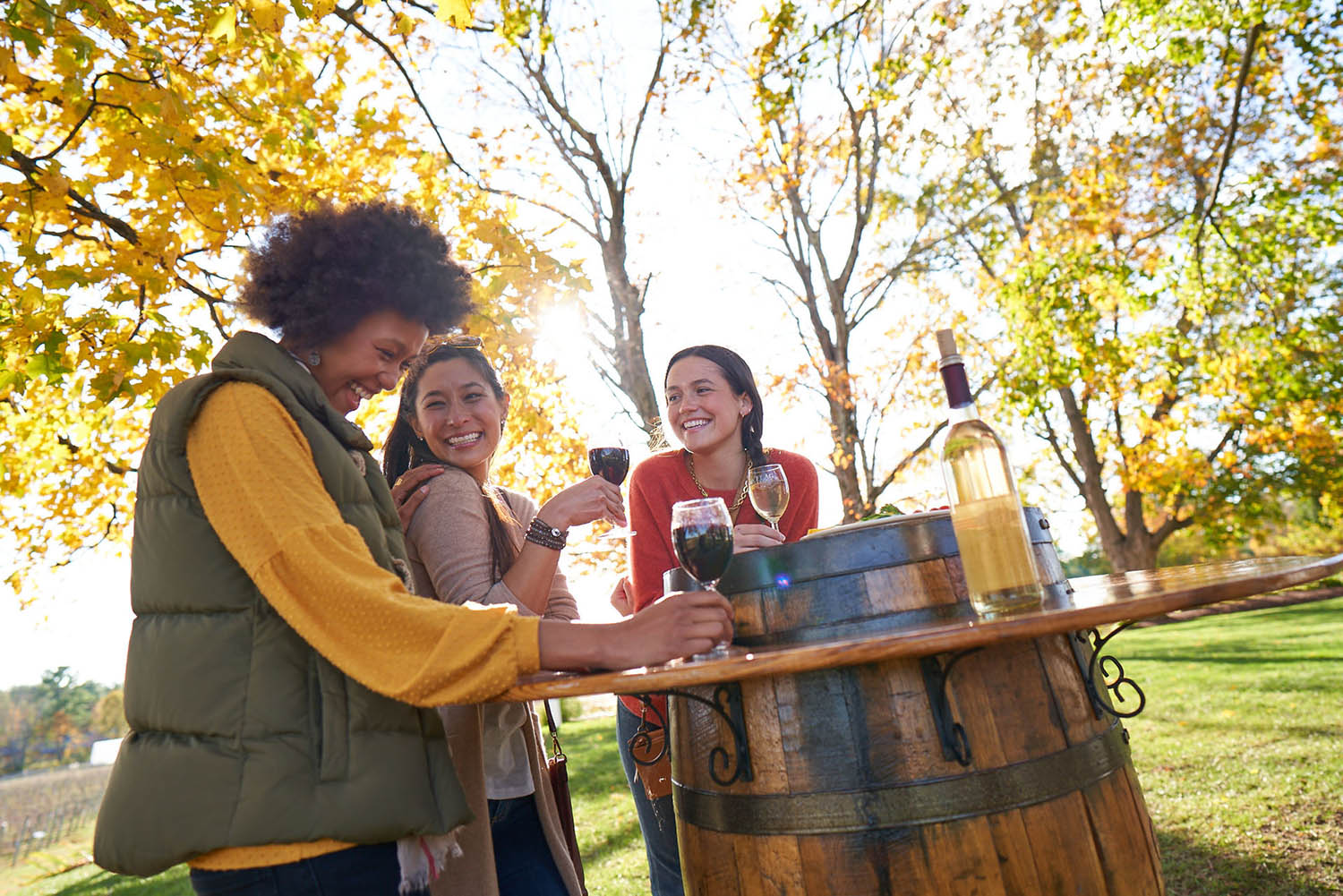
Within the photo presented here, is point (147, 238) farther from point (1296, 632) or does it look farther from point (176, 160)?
point (1296, 632)

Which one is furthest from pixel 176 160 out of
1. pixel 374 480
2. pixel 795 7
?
pixel 795 7

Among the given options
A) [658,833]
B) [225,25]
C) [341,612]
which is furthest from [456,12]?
[658,833]

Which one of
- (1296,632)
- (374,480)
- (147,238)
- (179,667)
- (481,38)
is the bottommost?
(1296,632)

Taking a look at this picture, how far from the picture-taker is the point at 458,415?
252cm

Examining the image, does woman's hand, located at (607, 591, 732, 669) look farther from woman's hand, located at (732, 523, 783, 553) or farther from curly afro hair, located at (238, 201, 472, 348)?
curly afro hair, located at (238, 201, 472, 348)

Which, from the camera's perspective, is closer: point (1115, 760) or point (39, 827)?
point (1115, 760)

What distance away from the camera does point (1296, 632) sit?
13.3 meters

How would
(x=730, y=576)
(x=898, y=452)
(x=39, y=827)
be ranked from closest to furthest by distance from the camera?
(x=730, y=576)
(x=39, y=827)
(x=898, y=452)

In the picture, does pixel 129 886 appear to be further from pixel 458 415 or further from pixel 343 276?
pixel 343 276

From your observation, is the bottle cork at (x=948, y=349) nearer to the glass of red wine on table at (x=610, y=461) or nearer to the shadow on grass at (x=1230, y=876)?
the glass of red wine on table at (x=610, y=461)

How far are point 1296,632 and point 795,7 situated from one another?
43.6 ft

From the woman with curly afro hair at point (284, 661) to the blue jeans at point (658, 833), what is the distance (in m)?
1.42

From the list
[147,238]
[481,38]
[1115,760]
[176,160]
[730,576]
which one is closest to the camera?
[1115,760]

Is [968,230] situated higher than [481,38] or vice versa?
[481,38]
